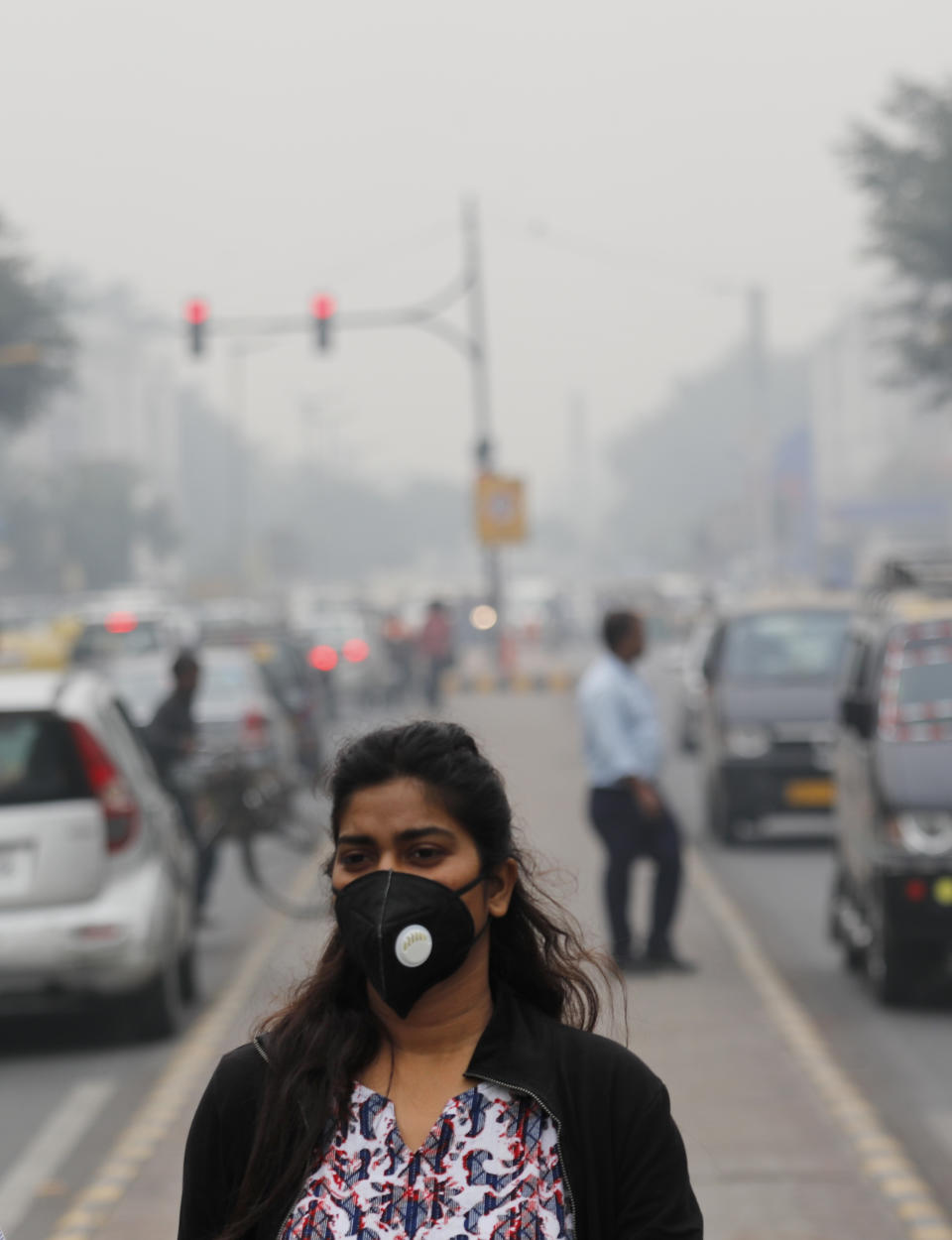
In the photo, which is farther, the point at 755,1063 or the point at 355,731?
the point at 755,1063

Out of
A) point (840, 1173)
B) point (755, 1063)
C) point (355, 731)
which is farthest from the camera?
point (755, 1063)

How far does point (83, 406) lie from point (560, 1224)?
135m

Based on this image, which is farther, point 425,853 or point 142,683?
point 142,683

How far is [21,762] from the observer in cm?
1019

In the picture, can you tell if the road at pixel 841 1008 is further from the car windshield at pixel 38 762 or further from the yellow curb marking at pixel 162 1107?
the car windshield at pixel 38 762

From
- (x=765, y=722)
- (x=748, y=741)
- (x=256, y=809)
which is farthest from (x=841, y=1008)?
(x=765, y=722)

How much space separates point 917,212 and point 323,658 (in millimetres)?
12056

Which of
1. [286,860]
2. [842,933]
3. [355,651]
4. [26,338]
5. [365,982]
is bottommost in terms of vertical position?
[355,651]

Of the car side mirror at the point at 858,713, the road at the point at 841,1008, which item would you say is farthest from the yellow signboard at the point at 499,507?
the car side mirror at the point at 858,713

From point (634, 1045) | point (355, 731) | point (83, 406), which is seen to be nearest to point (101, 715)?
point (634, 1045)

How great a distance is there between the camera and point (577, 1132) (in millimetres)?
2744

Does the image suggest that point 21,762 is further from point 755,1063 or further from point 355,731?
point 355,731

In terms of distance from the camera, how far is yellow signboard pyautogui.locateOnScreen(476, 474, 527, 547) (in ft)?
131

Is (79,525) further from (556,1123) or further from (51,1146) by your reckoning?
(556,1123)
